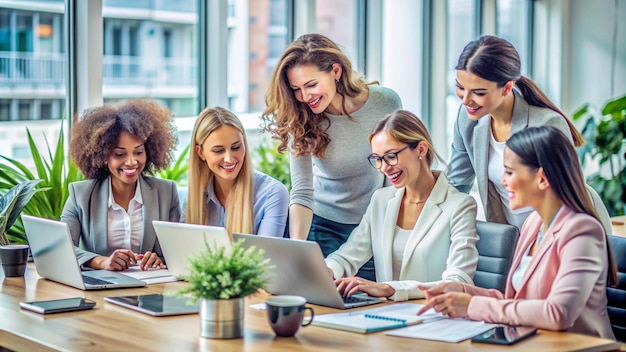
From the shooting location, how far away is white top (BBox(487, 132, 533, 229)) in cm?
303

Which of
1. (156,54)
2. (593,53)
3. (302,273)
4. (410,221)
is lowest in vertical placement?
(302,273)

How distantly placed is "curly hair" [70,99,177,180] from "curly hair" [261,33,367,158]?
15.9 inches

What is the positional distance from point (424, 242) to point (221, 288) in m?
0.87

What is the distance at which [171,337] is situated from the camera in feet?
6.81

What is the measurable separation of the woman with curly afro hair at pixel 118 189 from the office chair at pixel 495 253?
111cm

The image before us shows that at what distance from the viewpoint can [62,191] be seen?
370 cm

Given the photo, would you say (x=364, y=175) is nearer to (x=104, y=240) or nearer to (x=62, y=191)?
(x=104, y=240)

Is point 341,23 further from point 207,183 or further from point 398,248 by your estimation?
point 398,248

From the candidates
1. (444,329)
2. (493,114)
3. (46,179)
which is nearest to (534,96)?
(493,114)

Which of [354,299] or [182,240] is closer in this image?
[354,299]

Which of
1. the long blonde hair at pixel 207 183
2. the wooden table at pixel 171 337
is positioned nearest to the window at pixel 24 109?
the long blonde hair at pixel 207 183

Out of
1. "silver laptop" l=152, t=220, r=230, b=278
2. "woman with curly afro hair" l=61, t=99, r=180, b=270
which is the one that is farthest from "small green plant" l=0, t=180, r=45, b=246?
"silver laptop" l=152, t=220, r=230, b=278

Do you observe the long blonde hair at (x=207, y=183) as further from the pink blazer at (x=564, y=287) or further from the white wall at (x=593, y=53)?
the white wall at (x=593, y=53)

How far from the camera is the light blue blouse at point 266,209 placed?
3.12 meters
